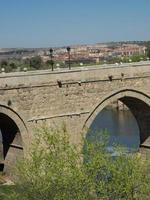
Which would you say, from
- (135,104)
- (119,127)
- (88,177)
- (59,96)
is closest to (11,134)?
(59,96)

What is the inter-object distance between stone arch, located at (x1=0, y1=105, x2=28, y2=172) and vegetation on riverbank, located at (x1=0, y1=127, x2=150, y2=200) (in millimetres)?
5814

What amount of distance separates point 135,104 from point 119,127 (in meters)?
14.6

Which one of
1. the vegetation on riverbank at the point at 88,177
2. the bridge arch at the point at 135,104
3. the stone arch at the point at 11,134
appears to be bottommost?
the vegetation on riverbank at the point at 88,177

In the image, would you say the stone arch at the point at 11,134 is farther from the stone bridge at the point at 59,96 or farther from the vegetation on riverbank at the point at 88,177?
the vegetation on riverbank at the point at 88,177

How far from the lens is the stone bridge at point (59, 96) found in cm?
1948

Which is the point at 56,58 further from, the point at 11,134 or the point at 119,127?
the point at 11,134

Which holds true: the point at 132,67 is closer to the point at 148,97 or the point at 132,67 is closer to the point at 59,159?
the point at 148,97

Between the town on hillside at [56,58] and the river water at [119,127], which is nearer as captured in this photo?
the river water at [119,127]

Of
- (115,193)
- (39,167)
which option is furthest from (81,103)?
(115,193)

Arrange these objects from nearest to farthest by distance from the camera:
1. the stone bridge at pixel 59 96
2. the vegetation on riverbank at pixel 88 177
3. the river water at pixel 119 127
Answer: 1. the vegetation on riverbank at pixel 88 177
2. the stone bridge at pixel 59 96
3. the river water at pixel 119 127

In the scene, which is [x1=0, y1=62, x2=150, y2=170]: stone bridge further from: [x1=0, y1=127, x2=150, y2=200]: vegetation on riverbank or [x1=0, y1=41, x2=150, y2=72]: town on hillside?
[x1=0, y1=127, x2=150, y2=200]: vegetation on riverbank

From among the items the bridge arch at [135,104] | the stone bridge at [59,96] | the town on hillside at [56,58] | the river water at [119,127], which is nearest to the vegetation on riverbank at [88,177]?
the stone bridge at [59,96]

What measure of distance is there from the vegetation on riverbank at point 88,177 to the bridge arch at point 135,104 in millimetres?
8044

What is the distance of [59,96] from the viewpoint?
20.5 metres
